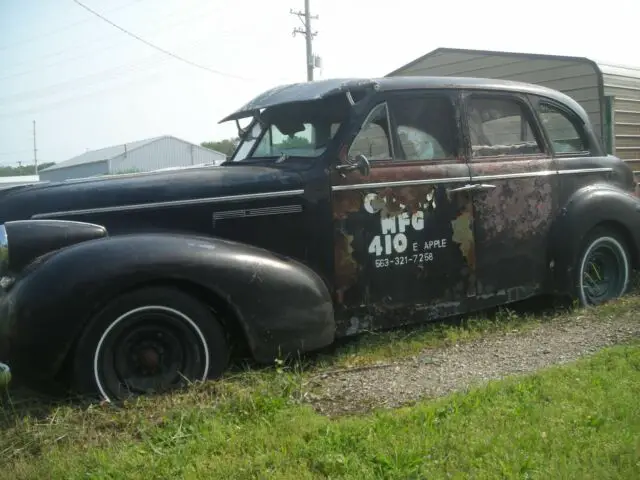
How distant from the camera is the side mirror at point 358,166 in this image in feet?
14.6

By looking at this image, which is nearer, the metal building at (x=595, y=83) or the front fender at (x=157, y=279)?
the front fender at (x=157, y=279)

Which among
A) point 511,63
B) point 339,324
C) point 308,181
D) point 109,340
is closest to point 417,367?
point 339,324

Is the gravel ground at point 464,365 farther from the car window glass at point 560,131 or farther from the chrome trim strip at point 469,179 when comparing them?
the car window glass at point 560,131

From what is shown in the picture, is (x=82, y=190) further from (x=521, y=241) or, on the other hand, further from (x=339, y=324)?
(x=521, y=241)

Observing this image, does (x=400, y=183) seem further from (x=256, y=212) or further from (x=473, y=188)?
(x=256, y=212)

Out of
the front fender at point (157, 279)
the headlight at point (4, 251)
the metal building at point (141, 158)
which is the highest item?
the metal building at point (141, 158)

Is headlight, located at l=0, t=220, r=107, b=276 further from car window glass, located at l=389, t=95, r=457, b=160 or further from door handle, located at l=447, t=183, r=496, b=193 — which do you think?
door handle, located at l=447, t=183, r=496, b=193

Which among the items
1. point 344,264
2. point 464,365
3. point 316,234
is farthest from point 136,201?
point 464,365

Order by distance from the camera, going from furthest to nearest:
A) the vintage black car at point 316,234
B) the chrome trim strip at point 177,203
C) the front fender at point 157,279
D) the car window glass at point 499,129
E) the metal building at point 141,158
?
the metal building at point 141,158 < the car window glass at point 499,129 < the chrome trim strip at point 177,203 < the vintage black car at point 316,234 < the front fender at point 157,279

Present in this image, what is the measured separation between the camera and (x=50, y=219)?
157 inches

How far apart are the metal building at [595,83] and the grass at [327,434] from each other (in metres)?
6.93

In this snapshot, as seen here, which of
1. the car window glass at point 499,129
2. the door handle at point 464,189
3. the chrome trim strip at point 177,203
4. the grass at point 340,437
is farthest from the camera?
the car window glass at point 499,129

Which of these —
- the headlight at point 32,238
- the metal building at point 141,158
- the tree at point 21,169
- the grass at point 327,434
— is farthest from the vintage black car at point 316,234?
the tree at point 21,169

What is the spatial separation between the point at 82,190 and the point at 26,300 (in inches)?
33.9
